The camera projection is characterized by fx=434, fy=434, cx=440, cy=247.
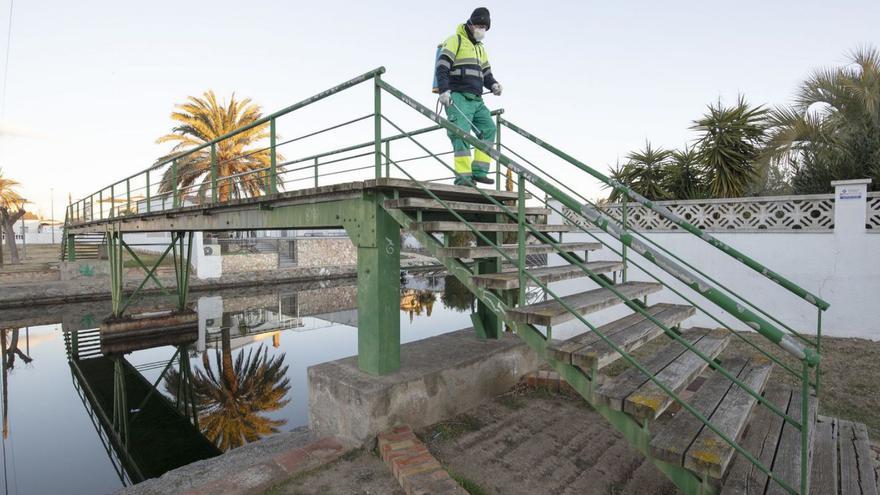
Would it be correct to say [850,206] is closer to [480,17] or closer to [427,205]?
[480,17]

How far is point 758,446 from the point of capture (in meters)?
2.61

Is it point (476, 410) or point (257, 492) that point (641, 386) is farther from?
point (257, 492)

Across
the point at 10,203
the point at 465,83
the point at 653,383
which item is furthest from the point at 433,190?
the point at 10,203

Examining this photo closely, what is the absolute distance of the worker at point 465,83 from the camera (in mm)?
4523

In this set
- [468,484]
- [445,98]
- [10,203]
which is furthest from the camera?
[10,203]

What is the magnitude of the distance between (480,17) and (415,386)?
Answer: 390 centimetres

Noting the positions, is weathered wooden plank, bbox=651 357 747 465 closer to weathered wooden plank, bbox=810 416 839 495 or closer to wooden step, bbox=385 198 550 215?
weathered wooden plank, bbox=810 416 839 495

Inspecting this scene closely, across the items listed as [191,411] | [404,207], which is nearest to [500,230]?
[404,207]

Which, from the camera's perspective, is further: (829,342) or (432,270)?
(432,270)

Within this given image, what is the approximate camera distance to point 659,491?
3029 mm

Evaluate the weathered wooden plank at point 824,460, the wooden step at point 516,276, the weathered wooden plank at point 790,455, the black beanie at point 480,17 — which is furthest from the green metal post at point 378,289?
the weathered wooden plank at point 824,460

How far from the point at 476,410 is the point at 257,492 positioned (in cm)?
210

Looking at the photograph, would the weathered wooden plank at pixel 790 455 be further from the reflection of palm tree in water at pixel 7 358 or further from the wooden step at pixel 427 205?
the reflection of palm tree in water at pixel 7 358

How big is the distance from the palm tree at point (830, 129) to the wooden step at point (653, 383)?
895 centimetres
